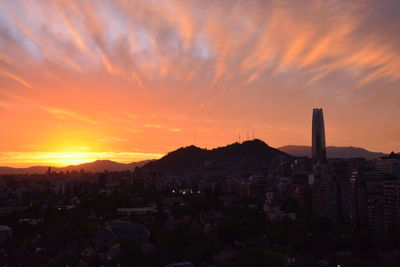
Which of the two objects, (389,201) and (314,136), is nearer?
(389,201)

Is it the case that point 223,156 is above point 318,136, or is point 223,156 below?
below

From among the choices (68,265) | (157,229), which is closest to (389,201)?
(157,229)

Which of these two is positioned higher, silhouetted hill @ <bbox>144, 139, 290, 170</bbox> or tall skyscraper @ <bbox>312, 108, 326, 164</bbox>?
tall skyscraper @ <bbox>312, 108, 326, 164</bbox>

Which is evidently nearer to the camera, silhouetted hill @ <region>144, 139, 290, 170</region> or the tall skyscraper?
silhouetted hill @ <region>144, 139, 290, 170</region>

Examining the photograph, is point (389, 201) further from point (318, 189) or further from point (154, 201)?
point (154, 201)

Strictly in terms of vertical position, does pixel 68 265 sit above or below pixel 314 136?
below
